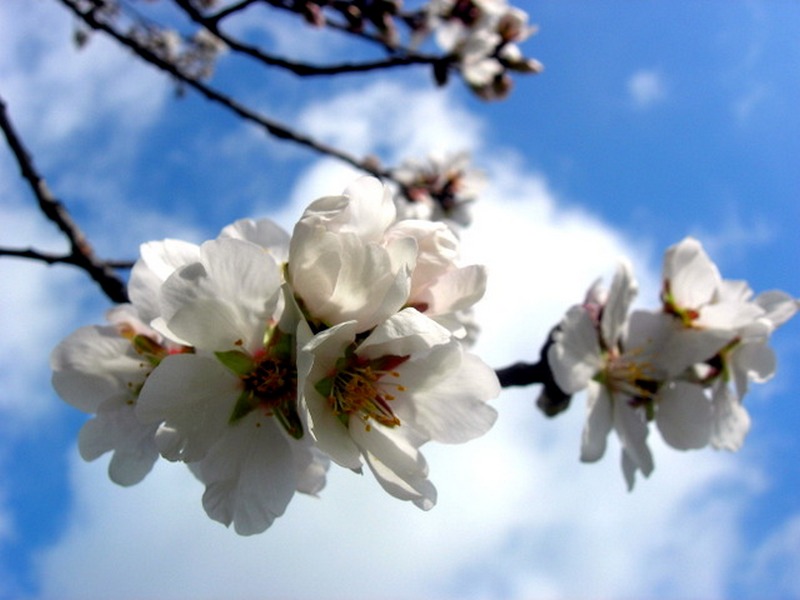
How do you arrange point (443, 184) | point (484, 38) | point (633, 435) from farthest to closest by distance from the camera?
point (443, 184), point (484, 38), point (633, 435)

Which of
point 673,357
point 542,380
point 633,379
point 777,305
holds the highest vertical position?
point 777,305

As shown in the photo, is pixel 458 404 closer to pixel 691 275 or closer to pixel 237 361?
pixel 237 361

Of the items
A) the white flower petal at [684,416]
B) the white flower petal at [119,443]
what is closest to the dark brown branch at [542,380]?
the white flower petal at [684,416]

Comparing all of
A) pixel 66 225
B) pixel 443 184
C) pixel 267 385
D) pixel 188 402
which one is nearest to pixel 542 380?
pixel 267 385

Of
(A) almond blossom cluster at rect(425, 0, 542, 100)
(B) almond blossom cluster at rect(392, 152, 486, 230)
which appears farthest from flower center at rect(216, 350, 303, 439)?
(A) almond blossom cluster at rect(425, 0, 542, 100)

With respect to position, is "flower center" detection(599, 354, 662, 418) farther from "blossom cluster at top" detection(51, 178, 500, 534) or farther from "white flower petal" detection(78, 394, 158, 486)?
"white flower petal" detection(78, 394, 158, 486)

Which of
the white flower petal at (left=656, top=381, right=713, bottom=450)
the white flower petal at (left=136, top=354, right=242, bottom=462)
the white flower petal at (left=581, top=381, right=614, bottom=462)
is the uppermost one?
the white flower petal at (left=656, top=381, right=713, bottom=450)

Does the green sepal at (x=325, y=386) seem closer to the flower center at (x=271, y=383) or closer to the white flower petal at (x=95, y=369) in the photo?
the flower center at (x=271, y=383)

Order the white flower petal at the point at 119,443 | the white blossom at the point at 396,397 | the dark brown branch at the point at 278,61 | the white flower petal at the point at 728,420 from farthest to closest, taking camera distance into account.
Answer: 1. the dark brown branch at the point at 278,61
2. the white flower petal at the point at 728,420
3. the white flower petal at the point at 119,443
4. the white blossom at the point at 396,397
